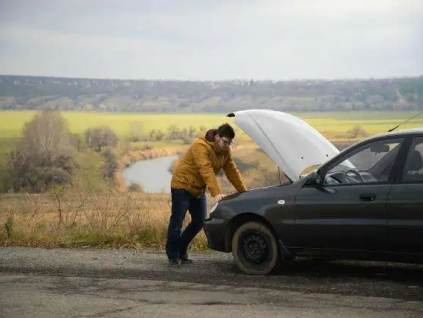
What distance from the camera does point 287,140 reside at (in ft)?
31.3

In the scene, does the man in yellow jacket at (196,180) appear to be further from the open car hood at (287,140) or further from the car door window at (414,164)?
the car door window at (414,164)

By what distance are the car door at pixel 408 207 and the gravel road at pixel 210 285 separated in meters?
0.47

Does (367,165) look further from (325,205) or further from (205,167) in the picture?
(205,167)

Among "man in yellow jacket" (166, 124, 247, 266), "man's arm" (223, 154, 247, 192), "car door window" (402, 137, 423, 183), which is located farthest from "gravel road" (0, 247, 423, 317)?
"car door window" (402, 137, 423, 183)

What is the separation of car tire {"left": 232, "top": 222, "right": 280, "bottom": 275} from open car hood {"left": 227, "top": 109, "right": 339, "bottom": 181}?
2.53 feet

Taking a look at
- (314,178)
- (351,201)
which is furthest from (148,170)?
(351,201)

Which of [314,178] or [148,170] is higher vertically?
[314,178]

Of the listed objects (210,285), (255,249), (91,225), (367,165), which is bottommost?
(210,285)

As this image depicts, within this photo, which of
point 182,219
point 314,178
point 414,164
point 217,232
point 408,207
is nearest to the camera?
point 408,207

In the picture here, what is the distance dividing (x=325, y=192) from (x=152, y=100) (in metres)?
55.2

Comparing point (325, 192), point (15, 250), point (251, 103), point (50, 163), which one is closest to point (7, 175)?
point (50, 163)

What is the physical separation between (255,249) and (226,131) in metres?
1.47

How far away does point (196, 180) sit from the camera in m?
9.84

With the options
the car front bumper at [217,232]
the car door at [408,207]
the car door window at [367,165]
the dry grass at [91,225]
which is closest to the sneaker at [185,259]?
the car front bumper at [217,232]
